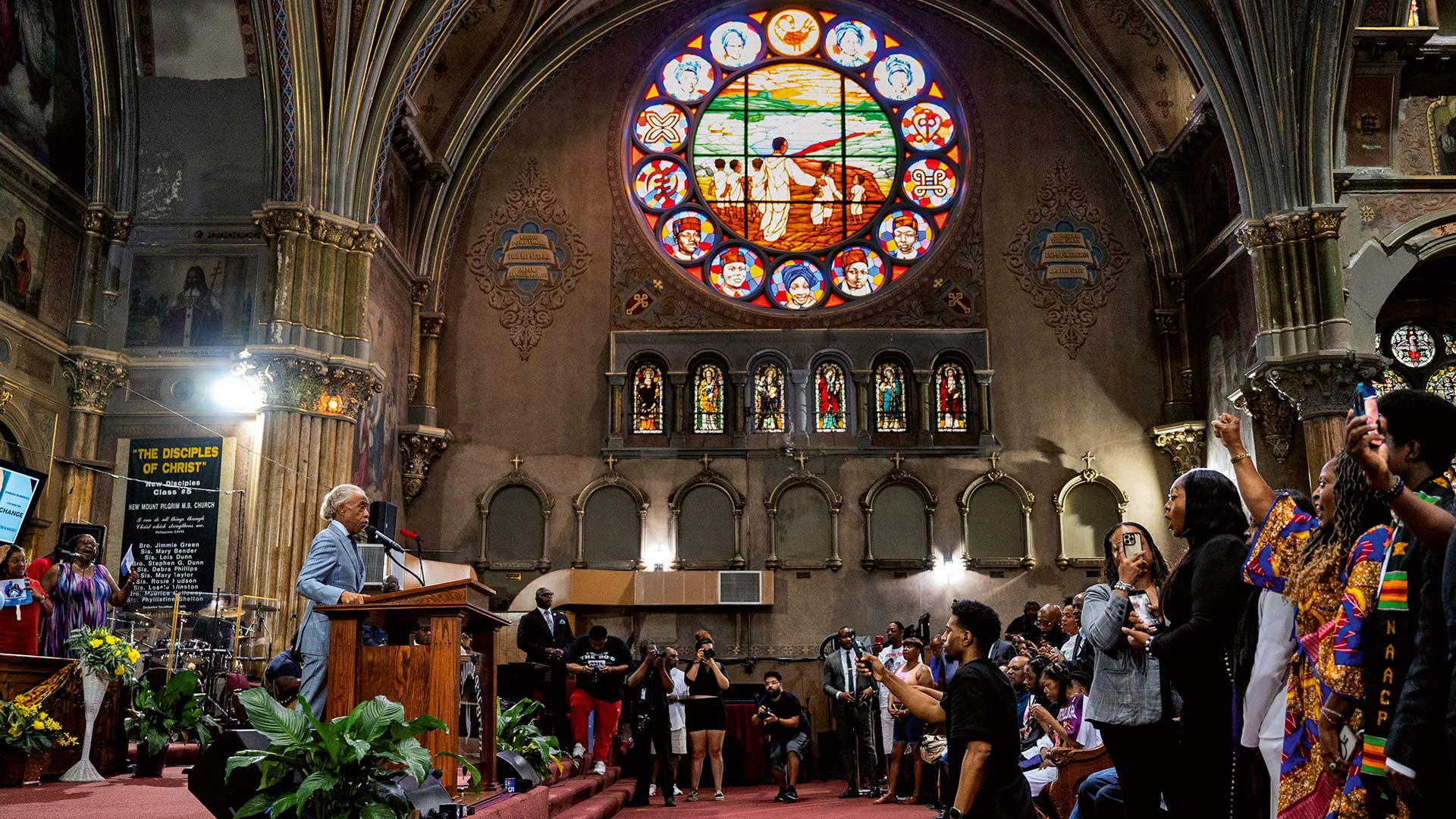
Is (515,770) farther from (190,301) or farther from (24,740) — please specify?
(190,301)

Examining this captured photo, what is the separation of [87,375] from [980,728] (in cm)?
1337

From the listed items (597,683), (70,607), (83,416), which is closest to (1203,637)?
(597,683)

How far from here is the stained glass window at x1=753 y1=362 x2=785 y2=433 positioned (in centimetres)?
1880

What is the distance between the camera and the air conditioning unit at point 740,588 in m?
17.8

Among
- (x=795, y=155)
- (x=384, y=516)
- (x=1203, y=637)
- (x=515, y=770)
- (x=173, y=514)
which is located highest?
(x=795, y=155)

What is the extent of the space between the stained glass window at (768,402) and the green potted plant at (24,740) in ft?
38.4

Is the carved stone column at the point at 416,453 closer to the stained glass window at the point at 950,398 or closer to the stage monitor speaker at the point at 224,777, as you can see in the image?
the stained glass window at the point at 950,398

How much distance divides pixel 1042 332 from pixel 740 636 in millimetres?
6491

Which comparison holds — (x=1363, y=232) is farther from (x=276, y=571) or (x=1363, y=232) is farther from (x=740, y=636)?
(x=276, y=571)

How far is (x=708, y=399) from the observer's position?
62.1ft

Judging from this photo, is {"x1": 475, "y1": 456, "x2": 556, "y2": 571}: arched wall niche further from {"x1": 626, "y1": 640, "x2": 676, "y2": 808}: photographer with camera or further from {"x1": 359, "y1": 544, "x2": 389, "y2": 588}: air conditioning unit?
{"x1": 626, "y1": 640, "x2": 676, "y2": 808}: photographer with camera

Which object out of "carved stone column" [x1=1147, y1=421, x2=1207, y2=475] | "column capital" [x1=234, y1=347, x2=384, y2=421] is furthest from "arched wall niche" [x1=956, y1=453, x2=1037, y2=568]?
"column capital" [x1=234, y1=347, x2=384, y2=421]

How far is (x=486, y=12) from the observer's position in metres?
18.5

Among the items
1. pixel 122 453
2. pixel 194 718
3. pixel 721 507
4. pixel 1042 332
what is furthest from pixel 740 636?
pixel 194 718
